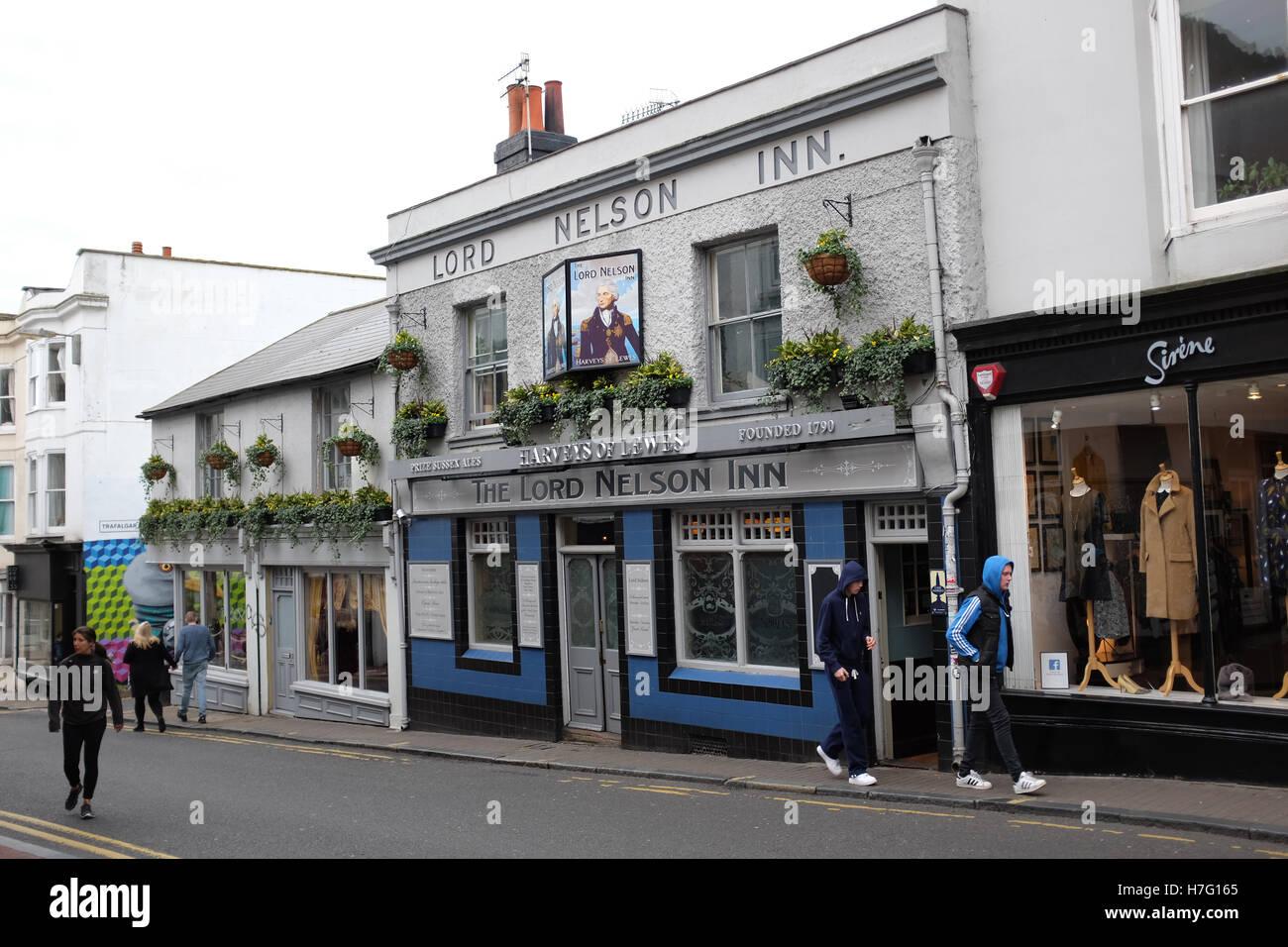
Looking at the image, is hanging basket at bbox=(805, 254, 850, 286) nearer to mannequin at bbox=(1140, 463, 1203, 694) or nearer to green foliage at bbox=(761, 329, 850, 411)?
green foliage at bbox=(761, 329, 850, 411)

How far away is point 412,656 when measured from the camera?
58.0 feet

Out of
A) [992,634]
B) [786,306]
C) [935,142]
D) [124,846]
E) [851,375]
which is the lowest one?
[124,846]

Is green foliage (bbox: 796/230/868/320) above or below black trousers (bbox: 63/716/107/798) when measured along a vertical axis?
above

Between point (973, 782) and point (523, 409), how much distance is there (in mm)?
7638

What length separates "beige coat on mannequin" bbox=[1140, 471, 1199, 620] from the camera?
9820 mm

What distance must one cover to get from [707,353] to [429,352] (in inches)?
220

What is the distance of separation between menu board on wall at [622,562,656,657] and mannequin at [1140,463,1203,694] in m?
5.63

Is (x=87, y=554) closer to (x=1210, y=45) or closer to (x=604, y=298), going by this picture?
(x=604, y=298)

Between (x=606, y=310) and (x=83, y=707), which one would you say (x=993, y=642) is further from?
(x=83, y=707)

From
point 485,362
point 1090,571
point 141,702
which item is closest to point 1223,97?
point 1090,571

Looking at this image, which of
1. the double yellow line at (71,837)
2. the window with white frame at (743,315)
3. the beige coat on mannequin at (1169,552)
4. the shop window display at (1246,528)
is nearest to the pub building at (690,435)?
the window with white frame at (743,315)

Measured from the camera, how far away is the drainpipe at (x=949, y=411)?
10.7 meters

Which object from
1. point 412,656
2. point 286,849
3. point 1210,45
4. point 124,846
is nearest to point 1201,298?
point 1210,45

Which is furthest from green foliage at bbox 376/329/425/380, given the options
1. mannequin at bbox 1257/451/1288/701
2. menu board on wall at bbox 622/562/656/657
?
mannequin at bbox 1257/451/1288/701
